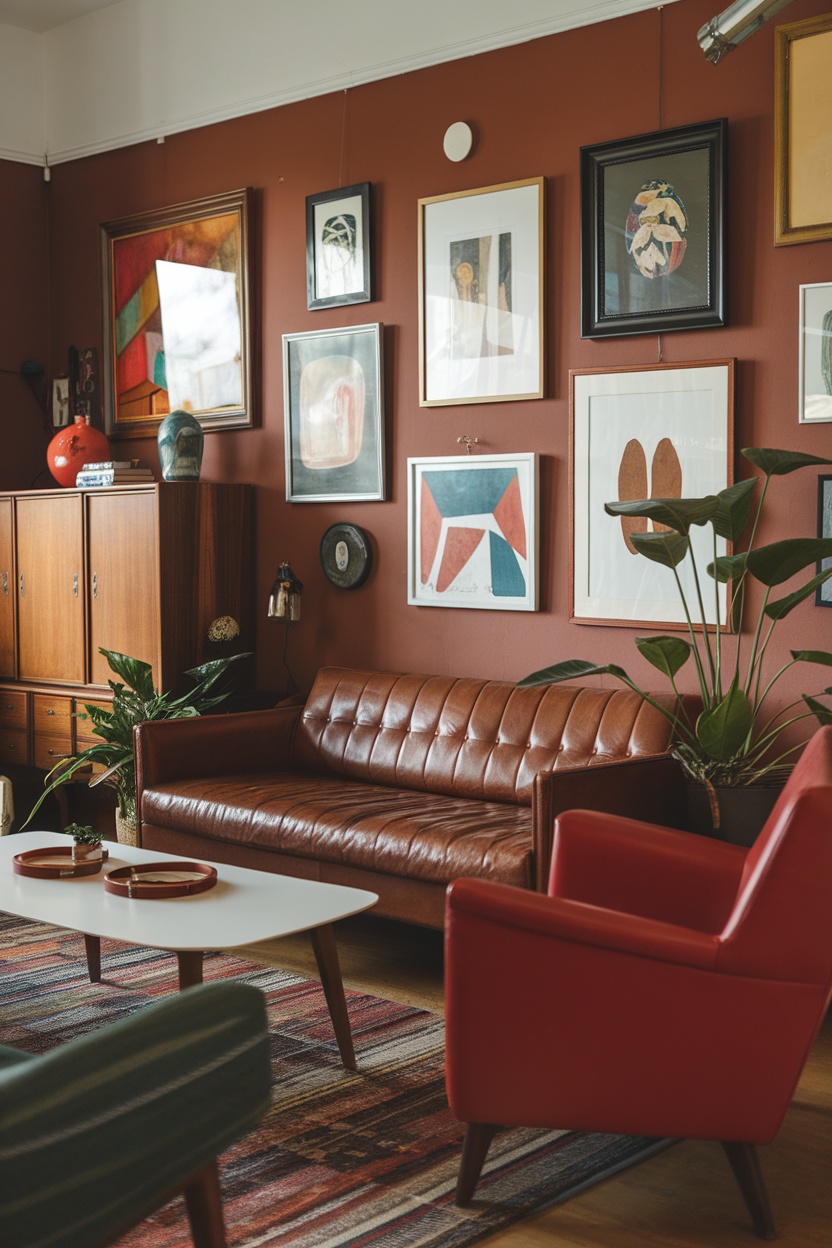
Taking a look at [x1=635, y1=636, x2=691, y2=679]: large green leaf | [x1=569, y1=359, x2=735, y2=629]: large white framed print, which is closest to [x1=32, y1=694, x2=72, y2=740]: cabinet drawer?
[x1=569, y1=359, x2=735, y2=629]: large white framed print

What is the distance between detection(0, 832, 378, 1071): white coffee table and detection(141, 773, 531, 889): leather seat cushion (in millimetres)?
496

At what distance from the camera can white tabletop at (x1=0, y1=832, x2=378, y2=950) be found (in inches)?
112

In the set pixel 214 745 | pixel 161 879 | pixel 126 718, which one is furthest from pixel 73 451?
pixel 161 879

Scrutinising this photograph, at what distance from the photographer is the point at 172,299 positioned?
585 cm

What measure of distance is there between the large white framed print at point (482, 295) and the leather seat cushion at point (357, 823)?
153 cm

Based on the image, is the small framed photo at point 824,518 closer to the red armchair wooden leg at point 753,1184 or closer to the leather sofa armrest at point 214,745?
the red armchair wooden leg at point 753,1184

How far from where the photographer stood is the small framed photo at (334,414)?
5117 mm

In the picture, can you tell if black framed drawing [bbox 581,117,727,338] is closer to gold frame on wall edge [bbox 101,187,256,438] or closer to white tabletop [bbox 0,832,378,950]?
gold frame on wall edge [bbox 101,187,256,438]

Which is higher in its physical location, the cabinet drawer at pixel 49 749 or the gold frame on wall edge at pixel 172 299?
the gold frame on wall edge at pixel 172 299

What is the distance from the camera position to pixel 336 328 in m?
5.22

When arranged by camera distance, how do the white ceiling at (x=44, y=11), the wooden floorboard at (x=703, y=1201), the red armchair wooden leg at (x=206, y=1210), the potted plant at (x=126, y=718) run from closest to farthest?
1. the red armchair wooden leg at (x=206, y=1210)
2. the wooden floorboard at (x=703, y=1201)
3. the potted plant at (x=126, y=718)
4. the white ceiling at (x=44, y=11)

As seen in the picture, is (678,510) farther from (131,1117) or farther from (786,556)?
(131,1117)

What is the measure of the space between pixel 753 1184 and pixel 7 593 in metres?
4.42

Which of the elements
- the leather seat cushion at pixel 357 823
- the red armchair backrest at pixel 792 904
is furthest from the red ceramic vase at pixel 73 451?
the red armchair backrest at pixel 792 904
